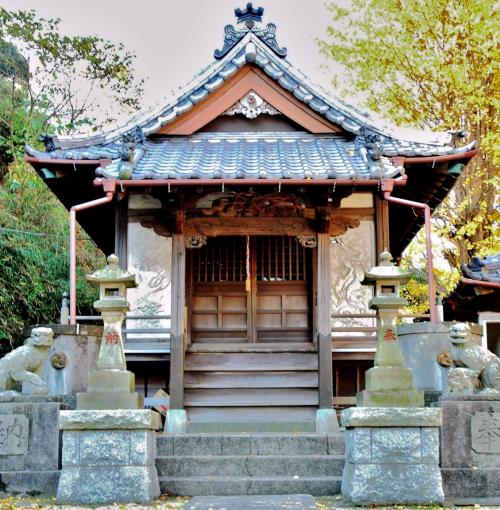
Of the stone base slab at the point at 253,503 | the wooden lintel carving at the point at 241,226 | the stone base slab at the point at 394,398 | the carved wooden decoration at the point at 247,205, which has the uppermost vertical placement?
the carved wooden decoration at the point at 247,205

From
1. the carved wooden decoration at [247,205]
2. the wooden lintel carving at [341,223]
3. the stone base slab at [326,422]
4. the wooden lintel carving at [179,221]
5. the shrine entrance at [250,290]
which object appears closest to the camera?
the stone base slab at [326,422]

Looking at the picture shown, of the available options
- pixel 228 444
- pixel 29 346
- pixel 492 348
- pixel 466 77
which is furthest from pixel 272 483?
pixel 466 77

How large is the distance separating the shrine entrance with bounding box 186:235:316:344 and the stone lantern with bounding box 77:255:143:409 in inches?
193

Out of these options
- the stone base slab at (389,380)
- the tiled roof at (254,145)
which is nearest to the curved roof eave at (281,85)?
the tiled roof at (254,145)

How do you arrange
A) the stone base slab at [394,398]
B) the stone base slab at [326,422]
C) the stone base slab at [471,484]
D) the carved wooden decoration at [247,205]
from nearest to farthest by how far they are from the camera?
the stone base slab at [471,484], the stone base slab at [394,398], the stone base slab at [326,422], the carved wooden decoration at [247,205]

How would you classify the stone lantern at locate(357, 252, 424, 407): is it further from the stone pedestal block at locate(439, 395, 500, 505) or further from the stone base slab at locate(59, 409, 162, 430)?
the stone base slab at locate(59, 409, 162, 430)

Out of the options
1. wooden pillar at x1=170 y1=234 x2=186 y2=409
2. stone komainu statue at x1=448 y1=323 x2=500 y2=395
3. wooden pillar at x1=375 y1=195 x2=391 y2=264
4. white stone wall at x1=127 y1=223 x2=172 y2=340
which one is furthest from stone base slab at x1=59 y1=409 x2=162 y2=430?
wooden pillar at x1=375 y1=195 x2=391 y2=264

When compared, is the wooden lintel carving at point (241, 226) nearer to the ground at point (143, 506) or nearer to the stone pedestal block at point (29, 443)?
the stone pedestal block at point (29, 443)

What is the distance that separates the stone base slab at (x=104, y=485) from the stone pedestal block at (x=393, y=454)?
7.20ft

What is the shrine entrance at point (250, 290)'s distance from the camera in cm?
1356

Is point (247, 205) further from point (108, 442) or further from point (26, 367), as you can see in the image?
point (108, 442)

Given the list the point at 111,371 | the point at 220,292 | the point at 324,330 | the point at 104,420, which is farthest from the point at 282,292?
the point at 104,420

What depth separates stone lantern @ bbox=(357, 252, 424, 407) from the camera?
26.8ft

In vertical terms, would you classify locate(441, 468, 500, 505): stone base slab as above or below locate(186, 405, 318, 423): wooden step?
below
